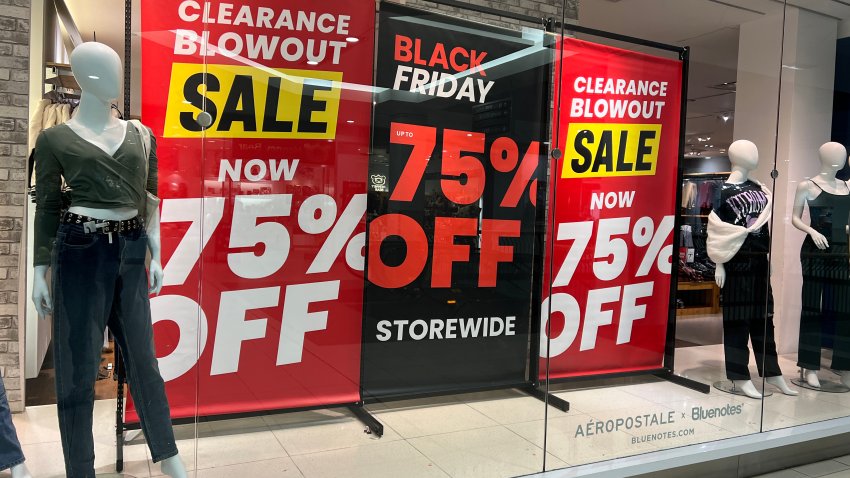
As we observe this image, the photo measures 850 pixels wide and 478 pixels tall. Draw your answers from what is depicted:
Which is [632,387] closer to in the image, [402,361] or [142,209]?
[402,361]

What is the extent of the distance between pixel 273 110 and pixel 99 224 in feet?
2.94

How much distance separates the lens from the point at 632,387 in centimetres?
328

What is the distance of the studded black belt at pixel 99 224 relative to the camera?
1.73m

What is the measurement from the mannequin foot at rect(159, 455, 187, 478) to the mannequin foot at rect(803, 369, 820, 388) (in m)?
3.57

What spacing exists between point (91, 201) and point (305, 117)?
0.98 metres

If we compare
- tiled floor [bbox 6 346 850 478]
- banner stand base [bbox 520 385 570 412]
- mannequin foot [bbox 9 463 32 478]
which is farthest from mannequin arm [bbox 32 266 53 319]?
banner stand base [bbox 520 385 570 412]

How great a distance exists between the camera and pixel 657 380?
3424 mm

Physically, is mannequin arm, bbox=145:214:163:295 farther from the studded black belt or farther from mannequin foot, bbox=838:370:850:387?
mannequin foot, bbox=838:370:850:387

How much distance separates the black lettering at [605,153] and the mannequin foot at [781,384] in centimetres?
158

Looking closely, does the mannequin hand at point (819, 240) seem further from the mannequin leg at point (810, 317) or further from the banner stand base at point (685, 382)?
the banner stand base at point (685, 382)

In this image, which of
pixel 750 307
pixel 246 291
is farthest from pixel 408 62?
pixel 750 307

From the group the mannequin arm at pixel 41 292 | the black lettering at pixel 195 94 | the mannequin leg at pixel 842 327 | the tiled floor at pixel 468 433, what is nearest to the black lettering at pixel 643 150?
the tiled floor at pixel 468 433

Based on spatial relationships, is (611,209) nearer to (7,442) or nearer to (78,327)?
(78,327)

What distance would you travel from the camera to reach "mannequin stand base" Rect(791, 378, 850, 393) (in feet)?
11.9
